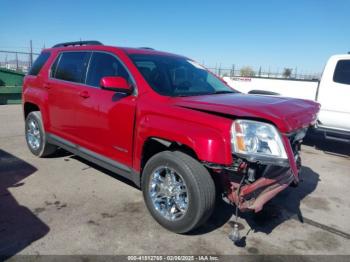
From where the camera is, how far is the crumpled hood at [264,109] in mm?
2682

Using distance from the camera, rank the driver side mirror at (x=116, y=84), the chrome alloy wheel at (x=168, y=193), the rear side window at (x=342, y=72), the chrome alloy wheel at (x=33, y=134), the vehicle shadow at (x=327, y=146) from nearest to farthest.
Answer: the chrome alloy wheel at (x=168, y=193)
the driver side mirror at (x=116, y=84)
the chrome alloy wheel at (x=33, y=134)
the rear side window at (x=342, y=72)
the vehicle shadow at (x=327, y=146)

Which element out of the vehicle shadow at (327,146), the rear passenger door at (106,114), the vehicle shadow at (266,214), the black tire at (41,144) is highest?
the rear passenger door at (106,114)

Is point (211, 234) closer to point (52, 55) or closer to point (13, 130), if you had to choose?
point (52, 55)

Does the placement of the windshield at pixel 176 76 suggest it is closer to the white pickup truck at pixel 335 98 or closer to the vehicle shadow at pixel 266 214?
the vehicle shadow at pixel 266 214

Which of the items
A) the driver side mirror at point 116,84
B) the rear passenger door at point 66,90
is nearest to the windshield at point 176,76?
the driver side mirror at point 116,84

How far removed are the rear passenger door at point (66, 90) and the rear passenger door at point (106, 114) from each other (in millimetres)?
161

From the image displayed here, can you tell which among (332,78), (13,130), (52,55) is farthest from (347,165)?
(13,130)

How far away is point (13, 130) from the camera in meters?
7.73

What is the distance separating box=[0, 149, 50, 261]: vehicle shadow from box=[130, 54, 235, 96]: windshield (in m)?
1.94

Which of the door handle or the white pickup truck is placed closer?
the door handle

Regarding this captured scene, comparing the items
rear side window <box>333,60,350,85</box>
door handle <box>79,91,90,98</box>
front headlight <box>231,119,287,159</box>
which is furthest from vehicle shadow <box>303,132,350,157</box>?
door handle <box>79,91,90,98</box>

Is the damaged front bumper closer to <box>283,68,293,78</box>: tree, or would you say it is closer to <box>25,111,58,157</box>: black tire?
<box>25,111,58,157</box>: black tire

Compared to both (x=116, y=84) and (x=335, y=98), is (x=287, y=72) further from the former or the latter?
(x=116, y=84)

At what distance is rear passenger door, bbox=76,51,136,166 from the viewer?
11.5 ft
